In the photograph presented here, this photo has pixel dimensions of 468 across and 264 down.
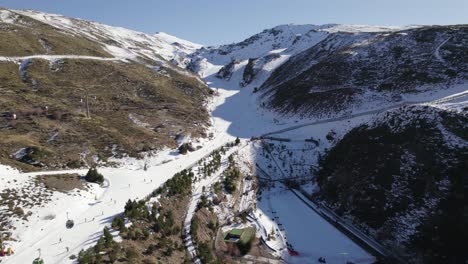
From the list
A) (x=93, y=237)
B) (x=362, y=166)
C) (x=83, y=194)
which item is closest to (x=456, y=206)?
(x=362, y=166)

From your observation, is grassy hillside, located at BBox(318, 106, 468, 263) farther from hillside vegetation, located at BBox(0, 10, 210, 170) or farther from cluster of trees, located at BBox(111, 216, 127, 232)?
hillside vegetation, located at BBox(0, 10, 210, 170)

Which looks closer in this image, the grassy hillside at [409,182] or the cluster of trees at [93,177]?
the grassy hillside at [409,182]

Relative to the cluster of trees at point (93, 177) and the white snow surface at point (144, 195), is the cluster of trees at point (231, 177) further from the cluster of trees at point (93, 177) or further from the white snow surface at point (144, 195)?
the cluster of trees at point (93, 177)

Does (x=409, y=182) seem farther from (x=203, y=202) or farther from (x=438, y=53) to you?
(x=438, y=53)

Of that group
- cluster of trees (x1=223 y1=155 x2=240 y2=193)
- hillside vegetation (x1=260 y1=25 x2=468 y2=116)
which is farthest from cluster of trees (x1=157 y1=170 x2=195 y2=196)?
hillside vegetation (x1=260 y1=25 x2=468 y2=116)

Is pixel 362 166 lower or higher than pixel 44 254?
higher

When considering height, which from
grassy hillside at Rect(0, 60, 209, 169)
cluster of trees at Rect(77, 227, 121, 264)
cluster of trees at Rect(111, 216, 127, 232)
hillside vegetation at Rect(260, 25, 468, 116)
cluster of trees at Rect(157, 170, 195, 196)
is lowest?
cluster of trees at Rect(77, 227, 121, 264)

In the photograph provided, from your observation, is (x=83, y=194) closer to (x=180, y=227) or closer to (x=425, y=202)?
(x=180, y=227)

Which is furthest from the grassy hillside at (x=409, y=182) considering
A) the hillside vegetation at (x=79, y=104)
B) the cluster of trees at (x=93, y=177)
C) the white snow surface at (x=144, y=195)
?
the hillside vegetation at (x=79, y=104)
